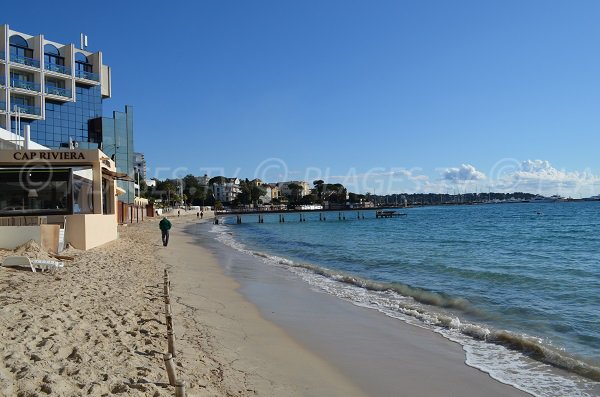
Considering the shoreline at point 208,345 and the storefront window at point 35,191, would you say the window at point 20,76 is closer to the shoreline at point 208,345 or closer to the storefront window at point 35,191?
the storefront window at point 35,191

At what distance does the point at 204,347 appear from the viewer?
6.94 m

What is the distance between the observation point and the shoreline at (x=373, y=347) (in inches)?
240

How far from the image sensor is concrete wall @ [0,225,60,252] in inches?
555

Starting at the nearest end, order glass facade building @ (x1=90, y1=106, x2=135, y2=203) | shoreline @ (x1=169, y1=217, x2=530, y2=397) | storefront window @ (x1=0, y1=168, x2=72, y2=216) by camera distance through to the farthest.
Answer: shoreline @ (x1=169, y1=217, x2=530, y2=397), storefront window @ (x1=0, y1=168, x2=72, y2=216), glass facade building @ (x1=90, y1=106, x2=135, y2=203)

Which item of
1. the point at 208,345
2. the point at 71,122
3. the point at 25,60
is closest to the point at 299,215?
the point at 71,122

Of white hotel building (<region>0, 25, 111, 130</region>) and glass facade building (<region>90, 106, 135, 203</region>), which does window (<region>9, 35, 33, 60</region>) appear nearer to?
white hotel building (<region>0, 25, 111, 130</region>)

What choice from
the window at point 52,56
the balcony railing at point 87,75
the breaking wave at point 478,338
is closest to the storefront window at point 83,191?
the breaking wave at point 478,338

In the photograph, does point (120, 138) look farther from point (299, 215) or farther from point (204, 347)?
point (299, 215)

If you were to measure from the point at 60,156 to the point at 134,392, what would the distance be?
15.5m

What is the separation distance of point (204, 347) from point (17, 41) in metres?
50.8

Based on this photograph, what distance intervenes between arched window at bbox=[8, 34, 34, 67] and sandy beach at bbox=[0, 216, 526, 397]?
143 ft

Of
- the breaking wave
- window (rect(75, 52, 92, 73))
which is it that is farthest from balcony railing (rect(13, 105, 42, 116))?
the breaking wave

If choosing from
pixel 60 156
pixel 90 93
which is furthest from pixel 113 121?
pixel 60 156

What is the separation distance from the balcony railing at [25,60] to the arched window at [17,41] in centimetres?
130
